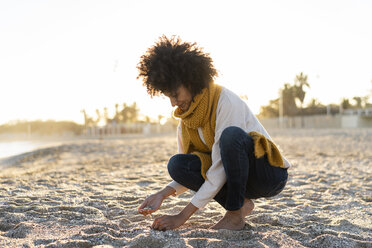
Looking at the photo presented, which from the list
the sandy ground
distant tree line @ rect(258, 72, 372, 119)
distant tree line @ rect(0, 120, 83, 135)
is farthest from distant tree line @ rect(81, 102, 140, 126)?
the sandy ground

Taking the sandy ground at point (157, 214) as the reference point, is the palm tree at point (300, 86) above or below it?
above

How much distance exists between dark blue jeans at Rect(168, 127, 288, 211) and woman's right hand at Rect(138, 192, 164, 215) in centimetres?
18

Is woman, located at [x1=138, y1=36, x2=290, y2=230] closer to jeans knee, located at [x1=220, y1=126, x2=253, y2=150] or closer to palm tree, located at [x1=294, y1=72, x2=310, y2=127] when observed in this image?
jeans knee, located at [x1=220, y1=126, x2=253, y2=150]

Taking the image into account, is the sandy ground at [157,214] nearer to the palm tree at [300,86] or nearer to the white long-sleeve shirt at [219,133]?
the white long-sleeve shirt at [219,133]

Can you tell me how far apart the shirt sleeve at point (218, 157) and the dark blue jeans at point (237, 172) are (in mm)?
48

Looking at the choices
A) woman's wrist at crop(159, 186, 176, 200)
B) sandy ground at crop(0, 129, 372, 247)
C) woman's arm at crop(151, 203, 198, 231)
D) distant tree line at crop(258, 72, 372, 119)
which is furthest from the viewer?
distant tree line at crop(258, 72, 372, 119)

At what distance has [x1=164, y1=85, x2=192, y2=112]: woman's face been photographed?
5.88 ft

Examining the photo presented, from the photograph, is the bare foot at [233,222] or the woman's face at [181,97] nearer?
the woman's face at [181,97]

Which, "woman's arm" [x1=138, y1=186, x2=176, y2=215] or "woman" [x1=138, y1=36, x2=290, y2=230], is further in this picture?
"woman's arm" [x1=138, y1=186, x2=176, y2=215]

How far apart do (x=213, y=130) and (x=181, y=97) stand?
25cm

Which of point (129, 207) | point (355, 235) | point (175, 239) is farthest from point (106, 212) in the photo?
point (355, 235)

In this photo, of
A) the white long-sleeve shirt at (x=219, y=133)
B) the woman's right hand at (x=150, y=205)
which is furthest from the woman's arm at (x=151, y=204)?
the white long-sleeve shirt at (x=219, y=133)

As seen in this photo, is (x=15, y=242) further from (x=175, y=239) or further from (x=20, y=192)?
(x=20, y=192)

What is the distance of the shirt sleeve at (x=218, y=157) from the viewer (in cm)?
179
